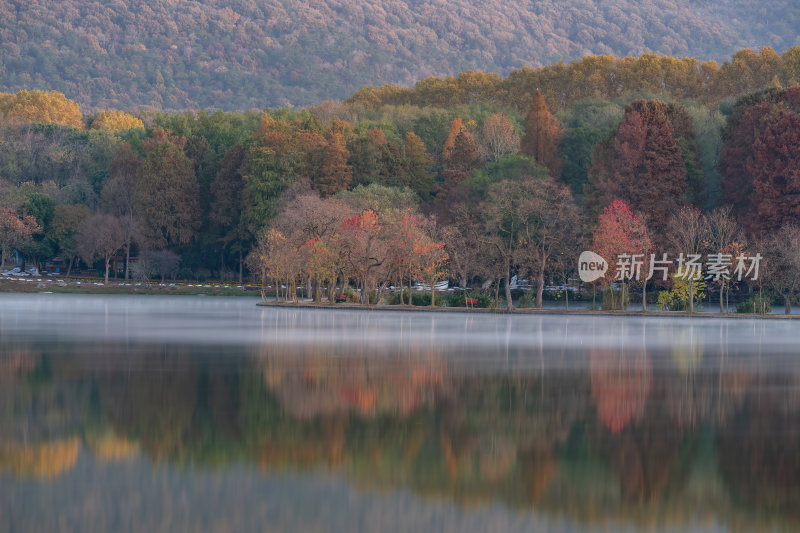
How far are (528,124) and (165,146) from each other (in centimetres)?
3053

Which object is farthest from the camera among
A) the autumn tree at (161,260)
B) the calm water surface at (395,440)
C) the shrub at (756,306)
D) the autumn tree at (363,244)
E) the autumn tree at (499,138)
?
the autumn tree at (161,260)

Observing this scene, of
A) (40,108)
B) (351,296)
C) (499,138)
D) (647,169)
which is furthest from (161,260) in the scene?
(40,108)

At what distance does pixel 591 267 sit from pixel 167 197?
41.5 m

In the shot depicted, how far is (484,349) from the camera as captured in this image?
24953 millimetres

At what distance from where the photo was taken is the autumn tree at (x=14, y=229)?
78188mm

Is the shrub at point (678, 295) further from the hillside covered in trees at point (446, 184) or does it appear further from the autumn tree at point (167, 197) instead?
the autumn tree at point (167, 197)

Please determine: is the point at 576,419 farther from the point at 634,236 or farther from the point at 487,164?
the point at 487,164

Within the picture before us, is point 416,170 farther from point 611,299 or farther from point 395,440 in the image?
point 395,440

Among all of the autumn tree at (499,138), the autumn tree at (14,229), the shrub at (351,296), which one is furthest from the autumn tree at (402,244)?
the autumn tree at (14,229)

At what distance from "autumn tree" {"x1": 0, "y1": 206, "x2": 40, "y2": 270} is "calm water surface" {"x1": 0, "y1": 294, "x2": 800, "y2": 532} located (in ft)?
192

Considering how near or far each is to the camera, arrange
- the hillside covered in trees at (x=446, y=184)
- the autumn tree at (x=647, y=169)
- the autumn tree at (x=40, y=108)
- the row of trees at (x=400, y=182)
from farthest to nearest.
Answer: the autumn tree at (x=40, y=108) → the autumn tree at (x=647, y=169) → the row of trees at (x=400, y=182) → the hillside covered in trees at (x=446, y=184)

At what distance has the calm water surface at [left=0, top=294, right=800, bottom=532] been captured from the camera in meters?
8.73

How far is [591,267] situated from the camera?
172 feet

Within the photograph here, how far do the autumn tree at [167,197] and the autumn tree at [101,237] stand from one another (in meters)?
2.08
